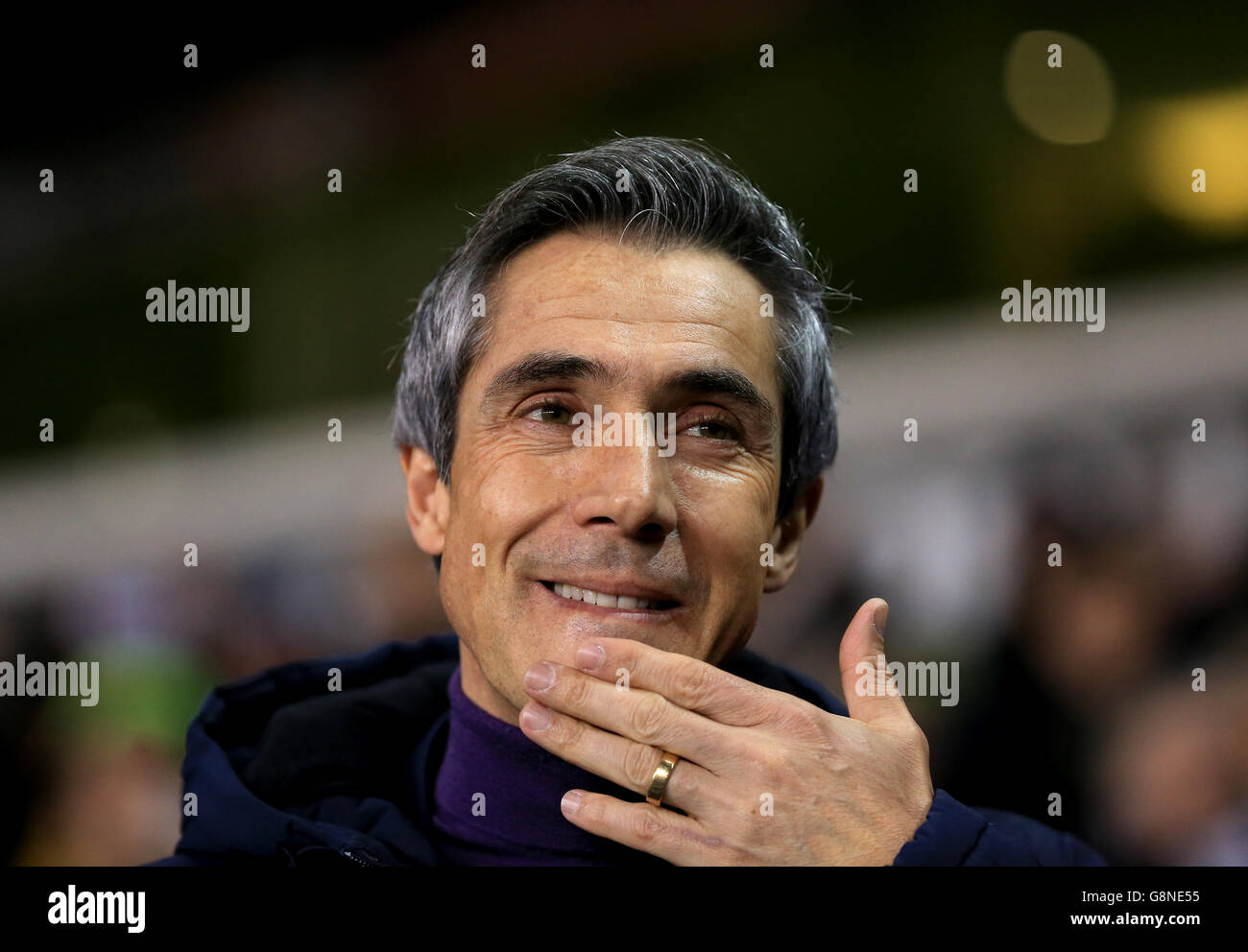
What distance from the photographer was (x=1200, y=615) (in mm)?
3051

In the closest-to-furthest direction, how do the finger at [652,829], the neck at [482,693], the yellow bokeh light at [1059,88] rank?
the finger at [652,829] < the neck at [482,693] < the yellow bokeh light at [1059,88]

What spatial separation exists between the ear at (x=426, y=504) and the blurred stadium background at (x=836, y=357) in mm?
438

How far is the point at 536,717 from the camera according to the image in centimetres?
147

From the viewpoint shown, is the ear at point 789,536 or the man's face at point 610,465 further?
the ear at point 789,536

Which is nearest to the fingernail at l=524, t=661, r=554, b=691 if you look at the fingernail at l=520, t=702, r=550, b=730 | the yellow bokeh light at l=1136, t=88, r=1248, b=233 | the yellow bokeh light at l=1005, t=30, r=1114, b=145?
the fingernail at l=520, t=702, r=550, b=730

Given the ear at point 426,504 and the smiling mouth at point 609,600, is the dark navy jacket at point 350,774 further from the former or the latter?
the ear at point 426,504

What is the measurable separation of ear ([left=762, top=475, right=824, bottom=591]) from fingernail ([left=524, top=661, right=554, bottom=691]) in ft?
1.31

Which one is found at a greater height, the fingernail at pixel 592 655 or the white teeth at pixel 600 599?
the white teeth at pixel 600 599

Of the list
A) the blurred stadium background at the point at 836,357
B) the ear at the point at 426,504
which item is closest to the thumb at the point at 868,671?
the ear at the point at 426,504

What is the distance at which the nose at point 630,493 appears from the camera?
145 centimetres

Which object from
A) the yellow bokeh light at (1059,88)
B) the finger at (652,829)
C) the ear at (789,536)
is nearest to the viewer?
the finger at (652,829)

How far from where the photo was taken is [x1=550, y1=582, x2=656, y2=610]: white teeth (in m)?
1.51

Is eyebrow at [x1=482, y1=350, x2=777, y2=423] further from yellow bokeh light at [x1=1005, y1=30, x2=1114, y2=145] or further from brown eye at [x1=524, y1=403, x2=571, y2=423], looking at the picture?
yellow bokeh light at [x1=1005, y1=30, x2=1114, y2=145]
